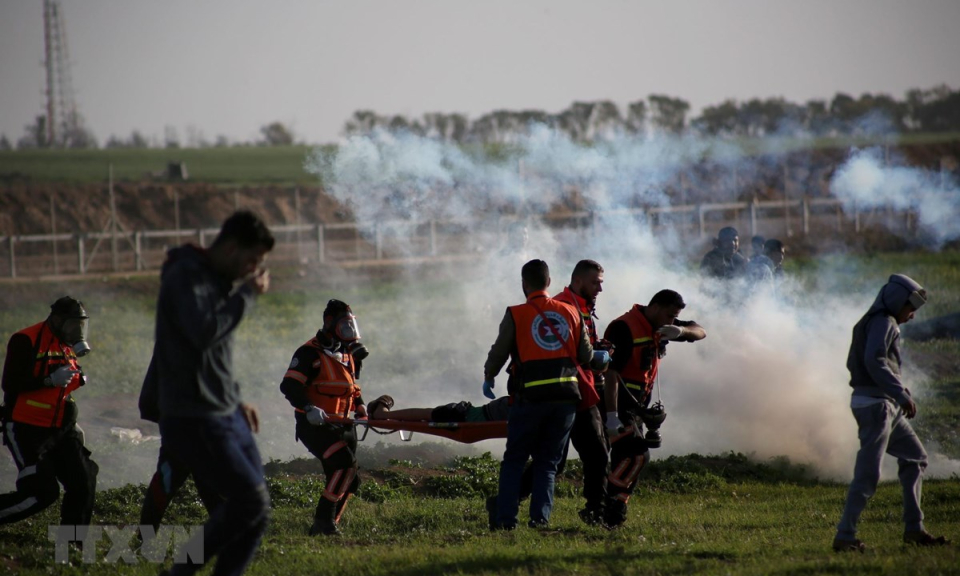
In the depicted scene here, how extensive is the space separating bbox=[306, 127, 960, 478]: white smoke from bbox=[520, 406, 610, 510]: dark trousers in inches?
180

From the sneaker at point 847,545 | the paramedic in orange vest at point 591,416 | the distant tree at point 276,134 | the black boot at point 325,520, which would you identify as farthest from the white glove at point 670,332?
the distant tree at point 276,134

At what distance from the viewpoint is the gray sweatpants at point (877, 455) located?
6848 mm

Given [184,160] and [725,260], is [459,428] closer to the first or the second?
[725,260]

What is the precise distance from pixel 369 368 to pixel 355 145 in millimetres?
4510

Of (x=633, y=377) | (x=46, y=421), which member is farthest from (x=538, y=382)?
(x=46, y=421)

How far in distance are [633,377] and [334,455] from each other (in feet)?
7.95

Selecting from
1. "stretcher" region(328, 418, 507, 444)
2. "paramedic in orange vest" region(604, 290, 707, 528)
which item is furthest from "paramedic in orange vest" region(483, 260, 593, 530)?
"stretcher" region(328, 418, 507, 444)

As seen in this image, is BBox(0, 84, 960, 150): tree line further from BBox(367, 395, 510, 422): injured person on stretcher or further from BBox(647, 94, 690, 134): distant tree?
BBox(367, 395, 510, 422): injured person on stretcher

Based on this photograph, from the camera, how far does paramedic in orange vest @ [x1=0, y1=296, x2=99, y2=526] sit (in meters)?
7.44

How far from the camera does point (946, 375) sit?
16.4 m

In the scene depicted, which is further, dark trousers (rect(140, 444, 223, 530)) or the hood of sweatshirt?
dark trousers (rect(140, 444, 223, 530))

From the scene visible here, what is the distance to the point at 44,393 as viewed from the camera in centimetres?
754

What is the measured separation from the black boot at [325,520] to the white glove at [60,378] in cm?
205

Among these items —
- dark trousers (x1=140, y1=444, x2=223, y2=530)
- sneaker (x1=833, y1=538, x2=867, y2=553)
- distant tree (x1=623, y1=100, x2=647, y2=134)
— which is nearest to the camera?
sneaker (x1=833, y1=538, x2=867, y2=553)
